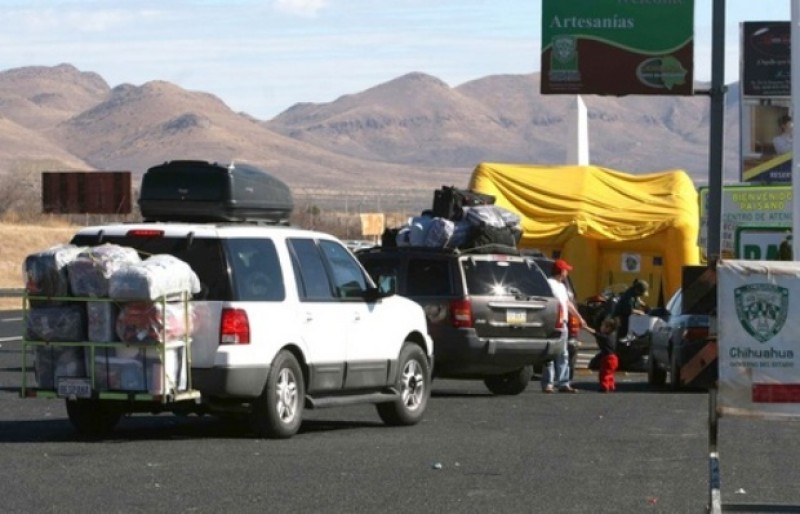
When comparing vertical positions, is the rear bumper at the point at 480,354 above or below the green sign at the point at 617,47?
below

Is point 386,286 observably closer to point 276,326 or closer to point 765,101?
point 276,326

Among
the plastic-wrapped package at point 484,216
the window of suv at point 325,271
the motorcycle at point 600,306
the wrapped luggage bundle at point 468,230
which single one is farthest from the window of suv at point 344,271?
the motorcycle at point 600,306

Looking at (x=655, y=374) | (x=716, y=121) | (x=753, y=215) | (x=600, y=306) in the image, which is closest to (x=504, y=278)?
(x=716, y=121)

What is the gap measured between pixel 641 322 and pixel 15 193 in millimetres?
82226

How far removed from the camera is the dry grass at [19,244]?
228 feet

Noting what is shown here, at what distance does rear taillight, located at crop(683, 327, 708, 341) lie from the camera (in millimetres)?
23922

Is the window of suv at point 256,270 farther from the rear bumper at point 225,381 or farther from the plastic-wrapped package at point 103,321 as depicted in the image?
the plastic-wrapped package at point 103,321

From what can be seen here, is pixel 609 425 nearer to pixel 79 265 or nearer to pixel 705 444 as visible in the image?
pixel 705 444

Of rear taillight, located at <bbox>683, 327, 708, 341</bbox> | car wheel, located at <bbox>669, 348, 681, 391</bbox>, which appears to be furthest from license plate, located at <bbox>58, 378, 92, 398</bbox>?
car wheel, located at <bbox>669, 348, 681, 391</bbox>

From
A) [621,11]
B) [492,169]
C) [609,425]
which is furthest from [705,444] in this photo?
[492,169]

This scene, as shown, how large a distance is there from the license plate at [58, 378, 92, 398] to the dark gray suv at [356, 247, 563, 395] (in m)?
6.91

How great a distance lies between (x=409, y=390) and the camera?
61.1ft

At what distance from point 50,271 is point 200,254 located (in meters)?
1.26

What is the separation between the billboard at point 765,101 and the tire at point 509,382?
87.1 feet
